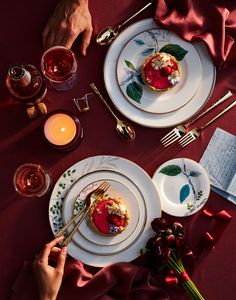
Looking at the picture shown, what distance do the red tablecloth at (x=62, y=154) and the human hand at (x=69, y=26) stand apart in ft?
0.08

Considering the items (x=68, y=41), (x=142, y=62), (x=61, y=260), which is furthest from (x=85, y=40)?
(x=61, y=260)

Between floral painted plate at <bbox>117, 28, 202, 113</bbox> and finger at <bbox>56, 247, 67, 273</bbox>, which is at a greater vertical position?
floral painted plate at <bbox>117, 28, 202, 113</bbox>

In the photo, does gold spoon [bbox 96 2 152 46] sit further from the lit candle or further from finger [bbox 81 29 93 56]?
the lit candle

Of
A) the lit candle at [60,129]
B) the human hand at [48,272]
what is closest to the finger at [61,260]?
the human hand at [48,272]

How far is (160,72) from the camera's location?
1.04 metres

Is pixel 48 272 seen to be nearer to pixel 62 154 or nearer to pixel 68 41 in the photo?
pixel 62 154

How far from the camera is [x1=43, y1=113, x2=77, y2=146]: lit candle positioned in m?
1.03

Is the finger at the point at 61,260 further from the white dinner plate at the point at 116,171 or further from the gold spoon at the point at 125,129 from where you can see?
the gold spoon at the point at 125,129

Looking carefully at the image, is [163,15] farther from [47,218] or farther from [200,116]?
[47,218]

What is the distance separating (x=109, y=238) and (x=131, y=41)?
1.55 ft

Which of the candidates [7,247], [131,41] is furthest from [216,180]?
[7,247]

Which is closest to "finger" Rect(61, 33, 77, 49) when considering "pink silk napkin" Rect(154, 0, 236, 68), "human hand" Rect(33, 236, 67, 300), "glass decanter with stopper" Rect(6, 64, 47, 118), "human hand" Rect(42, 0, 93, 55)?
"human hand" Rect(42, 0, 93, 55)

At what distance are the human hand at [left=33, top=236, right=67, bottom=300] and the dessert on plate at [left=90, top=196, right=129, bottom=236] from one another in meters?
0.09

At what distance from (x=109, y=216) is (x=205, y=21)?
0.54m
